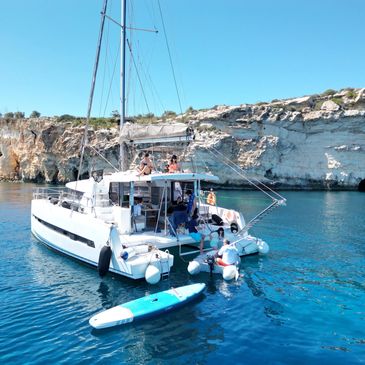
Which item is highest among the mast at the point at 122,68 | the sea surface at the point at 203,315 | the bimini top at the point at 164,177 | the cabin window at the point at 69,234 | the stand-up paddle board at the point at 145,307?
the mast at the point at 122,68

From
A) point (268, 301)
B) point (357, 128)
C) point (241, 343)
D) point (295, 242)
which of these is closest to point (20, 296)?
point (241, 343)

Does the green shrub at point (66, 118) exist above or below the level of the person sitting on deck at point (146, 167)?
above

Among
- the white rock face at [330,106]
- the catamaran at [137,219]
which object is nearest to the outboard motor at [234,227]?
the catamaran at [137,219]

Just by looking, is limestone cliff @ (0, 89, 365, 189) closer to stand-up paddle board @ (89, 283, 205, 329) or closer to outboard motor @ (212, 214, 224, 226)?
outboard motor @ (212, 214, 224, 226)

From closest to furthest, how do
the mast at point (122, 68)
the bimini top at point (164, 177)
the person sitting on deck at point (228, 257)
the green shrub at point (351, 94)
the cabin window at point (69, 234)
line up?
the person sitting on deck at point (228, 257) → the bimini top at point (164, 177) → the cabin window at point (69, 234) → the mast at point (122, 68) → the green shrub at point (351, 94)

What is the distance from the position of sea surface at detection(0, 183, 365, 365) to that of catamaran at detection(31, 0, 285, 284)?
677mm

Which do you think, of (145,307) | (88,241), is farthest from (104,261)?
(145,307)

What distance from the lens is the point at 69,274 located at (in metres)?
12.0

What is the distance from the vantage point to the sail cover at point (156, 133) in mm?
13430

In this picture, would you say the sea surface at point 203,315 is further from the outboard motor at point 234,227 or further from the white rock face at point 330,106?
the white rock face at point 330,106

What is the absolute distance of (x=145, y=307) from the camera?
343 inches

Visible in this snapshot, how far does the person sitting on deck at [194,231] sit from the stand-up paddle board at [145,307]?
266 centimetres

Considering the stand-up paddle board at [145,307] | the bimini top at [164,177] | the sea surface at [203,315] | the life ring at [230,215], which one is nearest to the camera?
the sea surface at [203,315]

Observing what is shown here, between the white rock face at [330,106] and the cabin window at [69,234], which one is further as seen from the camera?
the white rock face at [330,106]
